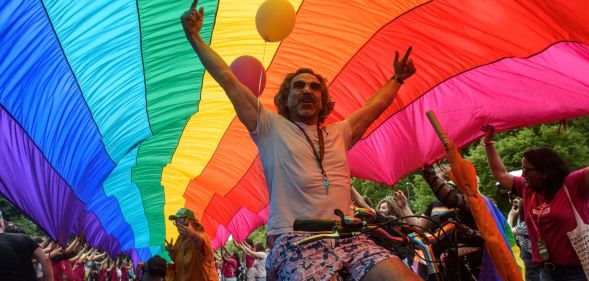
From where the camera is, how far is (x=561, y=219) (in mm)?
5117

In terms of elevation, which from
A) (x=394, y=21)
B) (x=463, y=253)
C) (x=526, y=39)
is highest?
(x=394, y=21)

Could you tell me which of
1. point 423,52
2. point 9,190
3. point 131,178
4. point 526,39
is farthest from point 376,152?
point 131,178

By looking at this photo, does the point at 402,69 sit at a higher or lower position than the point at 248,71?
lower

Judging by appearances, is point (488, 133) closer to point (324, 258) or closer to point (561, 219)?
point (561, 219)

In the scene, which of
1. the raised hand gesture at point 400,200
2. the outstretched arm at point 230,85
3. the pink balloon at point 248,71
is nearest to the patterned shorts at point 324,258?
the outstretched arm at point 230,85

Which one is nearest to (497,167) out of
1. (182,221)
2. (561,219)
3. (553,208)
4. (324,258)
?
(553,208)

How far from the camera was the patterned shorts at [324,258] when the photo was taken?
10.1ft

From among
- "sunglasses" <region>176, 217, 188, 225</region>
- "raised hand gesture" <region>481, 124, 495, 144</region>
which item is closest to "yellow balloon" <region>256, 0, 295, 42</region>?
"raised hand gesture" <region>481, 124, 495, 144</region>

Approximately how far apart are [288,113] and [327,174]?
2.36ft

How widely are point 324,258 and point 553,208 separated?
2.90 metres

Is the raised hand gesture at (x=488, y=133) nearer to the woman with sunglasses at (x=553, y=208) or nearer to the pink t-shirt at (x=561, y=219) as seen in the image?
the woman with sunglasses at (x=553, y=208)

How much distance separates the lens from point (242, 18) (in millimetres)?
8117

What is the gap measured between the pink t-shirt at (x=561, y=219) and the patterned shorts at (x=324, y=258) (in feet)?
8.38

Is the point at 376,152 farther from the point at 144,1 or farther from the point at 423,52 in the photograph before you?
the point at 144,1
